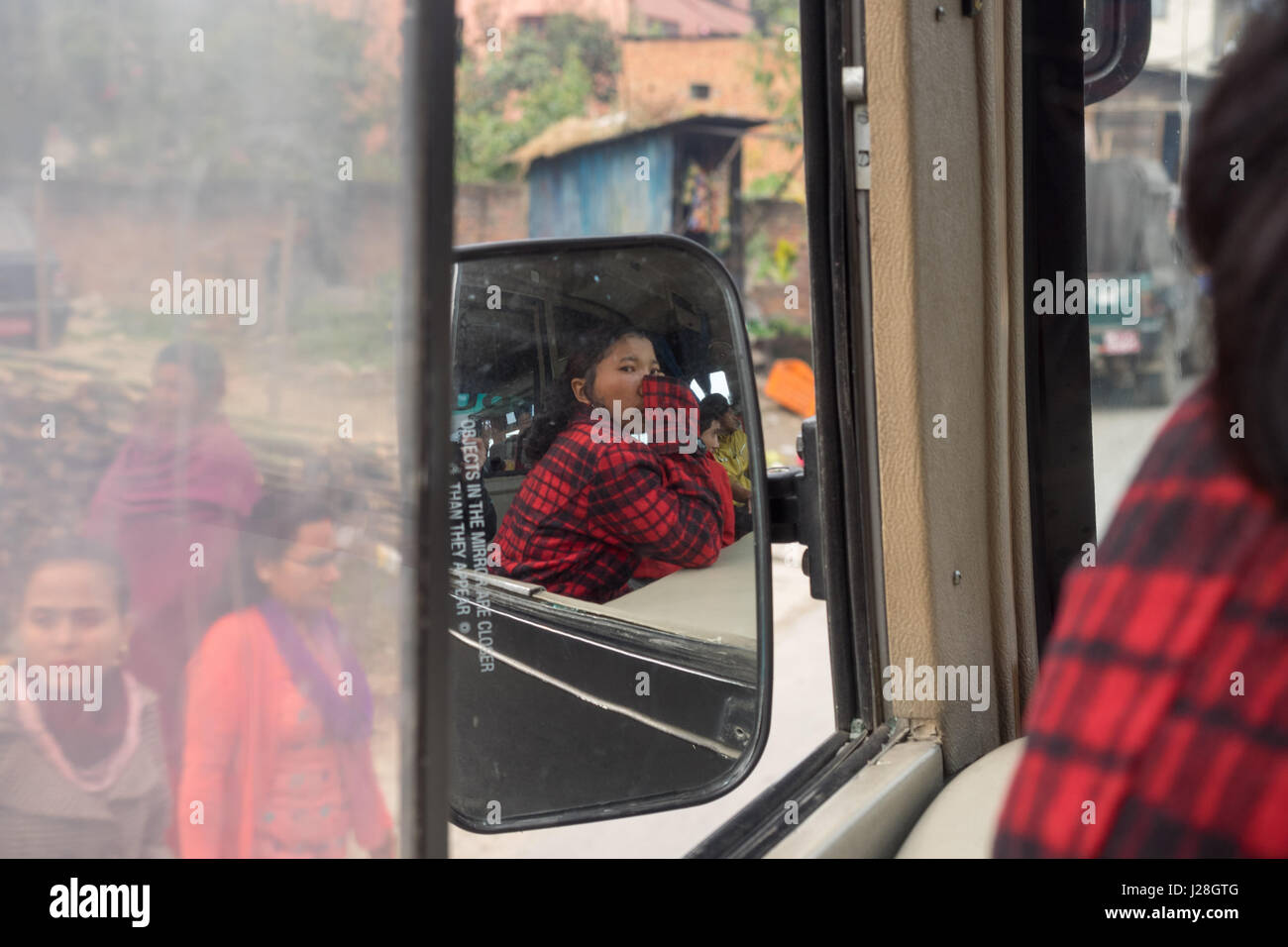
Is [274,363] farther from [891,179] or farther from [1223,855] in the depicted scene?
[891,179]

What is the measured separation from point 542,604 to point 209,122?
43.6 inches

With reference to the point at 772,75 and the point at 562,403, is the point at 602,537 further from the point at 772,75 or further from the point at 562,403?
the point at 772,75

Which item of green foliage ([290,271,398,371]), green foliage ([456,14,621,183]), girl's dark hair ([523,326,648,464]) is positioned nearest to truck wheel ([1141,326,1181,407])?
girl's dark hair ([523,326,648,464])

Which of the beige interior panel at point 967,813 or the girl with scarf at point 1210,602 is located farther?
the beige interior panel at point 967,813

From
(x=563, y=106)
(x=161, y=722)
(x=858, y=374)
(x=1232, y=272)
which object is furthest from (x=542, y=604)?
(x=563, y=106)

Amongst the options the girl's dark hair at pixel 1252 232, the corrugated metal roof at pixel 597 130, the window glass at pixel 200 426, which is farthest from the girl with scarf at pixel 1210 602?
the corrugated metal roof at pixel 597 130

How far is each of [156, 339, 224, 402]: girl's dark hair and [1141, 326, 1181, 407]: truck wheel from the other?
4.15 feet

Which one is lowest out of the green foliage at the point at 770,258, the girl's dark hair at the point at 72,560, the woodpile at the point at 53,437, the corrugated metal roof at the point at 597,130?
the girl's dark hair at the point at 72,560

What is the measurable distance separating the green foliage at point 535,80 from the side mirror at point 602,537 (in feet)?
44.7

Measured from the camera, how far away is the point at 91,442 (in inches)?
30.5

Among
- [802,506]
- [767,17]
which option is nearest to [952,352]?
[802,506]

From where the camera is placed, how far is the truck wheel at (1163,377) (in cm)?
166

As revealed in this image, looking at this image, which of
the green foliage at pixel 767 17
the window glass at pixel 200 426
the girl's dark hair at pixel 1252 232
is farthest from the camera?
the green foliage at pixel 767 17

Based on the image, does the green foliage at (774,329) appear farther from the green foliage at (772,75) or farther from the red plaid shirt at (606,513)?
the red plaid shirt at (606,513)
